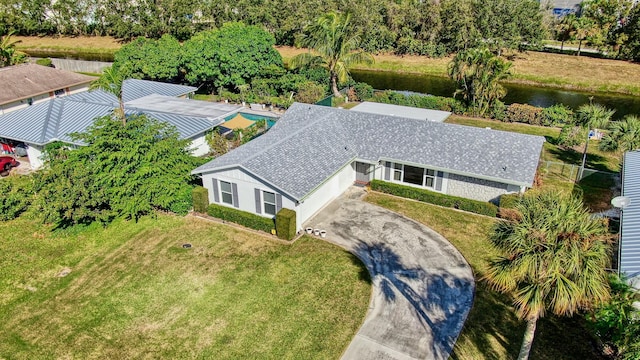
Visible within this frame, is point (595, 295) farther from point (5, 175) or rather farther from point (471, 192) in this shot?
point (5, 175)

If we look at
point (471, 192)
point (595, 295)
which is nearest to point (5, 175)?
point (471, 192)

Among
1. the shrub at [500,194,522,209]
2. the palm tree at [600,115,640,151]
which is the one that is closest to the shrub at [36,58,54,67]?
the shrub at [500,194,522,209]

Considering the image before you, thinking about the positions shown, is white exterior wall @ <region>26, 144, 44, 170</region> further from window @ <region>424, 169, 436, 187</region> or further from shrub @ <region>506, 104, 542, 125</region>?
shrub @ <region>506, 104, 542, 125</region>

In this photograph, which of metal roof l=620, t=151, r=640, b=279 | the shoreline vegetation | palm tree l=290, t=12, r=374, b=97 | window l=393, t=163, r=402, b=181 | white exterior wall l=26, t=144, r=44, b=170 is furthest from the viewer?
the shoreline vegetation

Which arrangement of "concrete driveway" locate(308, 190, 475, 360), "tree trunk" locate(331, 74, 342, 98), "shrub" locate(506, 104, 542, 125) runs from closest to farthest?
"concrete driveway" locate(308, 190, 475, 360) < "shrub" locate(506, 104, 542, 125) < "tree trunk" locate(331, 74, 342, 98)

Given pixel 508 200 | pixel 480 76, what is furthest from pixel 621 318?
pixel 480 76
